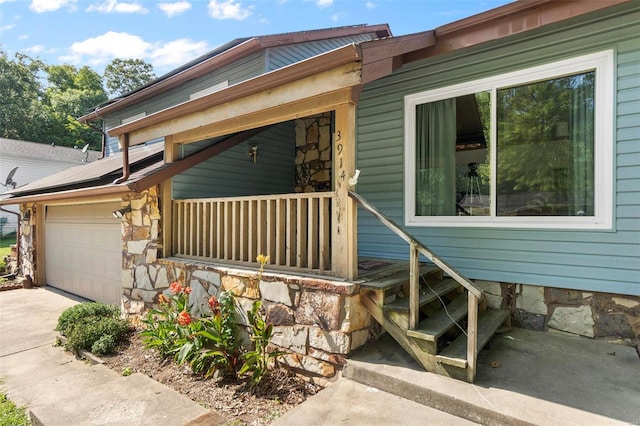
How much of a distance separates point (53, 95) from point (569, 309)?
41071mm

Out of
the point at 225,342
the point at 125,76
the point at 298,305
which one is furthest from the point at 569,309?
the point at 125,76

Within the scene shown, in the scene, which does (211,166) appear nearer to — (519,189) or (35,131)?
(519,189)

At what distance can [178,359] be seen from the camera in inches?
147

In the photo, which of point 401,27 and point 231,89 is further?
point 401,27

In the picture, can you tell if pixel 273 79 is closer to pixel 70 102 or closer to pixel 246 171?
pixel 246 171

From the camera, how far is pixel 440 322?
10.4 ft

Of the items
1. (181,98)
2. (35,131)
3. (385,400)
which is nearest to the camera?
(385,400)

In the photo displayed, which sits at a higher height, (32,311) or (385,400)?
(385,400)

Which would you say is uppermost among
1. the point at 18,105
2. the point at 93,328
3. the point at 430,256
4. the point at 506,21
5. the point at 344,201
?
the point at 18,105

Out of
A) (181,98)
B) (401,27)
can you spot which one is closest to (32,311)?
(181,98)

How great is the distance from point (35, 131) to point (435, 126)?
35454mm

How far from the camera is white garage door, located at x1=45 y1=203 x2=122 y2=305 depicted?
257 inches

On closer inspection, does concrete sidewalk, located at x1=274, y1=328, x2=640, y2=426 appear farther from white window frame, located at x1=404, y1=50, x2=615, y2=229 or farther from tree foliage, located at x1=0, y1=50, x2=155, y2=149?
tree foliage, located at x1=0, y1=50, x2=155, y2=149

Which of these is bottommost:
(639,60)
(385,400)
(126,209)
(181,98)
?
(385,400)
